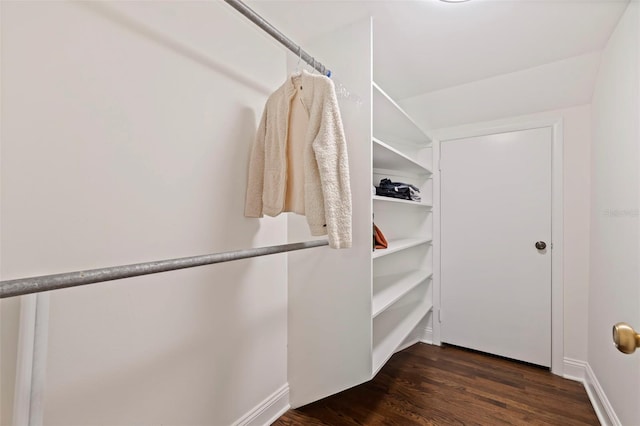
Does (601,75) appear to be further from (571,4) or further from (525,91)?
(571,4)

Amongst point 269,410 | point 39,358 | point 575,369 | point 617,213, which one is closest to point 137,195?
point 39,358

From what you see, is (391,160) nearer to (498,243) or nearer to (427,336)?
(498,243)

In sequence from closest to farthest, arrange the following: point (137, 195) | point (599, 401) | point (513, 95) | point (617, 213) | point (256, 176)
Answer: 1. point (137, 195)
2. point (256, 176)
3. point (617, 213)
4. point (599, 401)
5. point (513, 95)

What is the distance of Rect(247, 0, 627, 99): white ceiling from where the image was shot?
1.34m

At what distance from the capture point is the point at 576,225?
6.73 ft

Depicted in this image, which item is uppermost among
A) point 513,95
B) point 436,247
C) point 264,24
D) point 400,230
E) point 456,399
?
point 513,95

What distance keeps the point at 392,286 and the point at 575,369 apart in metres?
1.47

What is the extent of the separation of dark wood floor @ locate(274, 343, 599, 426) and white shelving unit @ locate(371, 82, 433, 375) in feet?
0.95

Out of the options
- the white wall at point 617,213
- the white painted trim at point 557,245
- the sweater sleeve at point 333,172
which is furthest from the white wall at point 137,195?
the white painted trim at point 557,245

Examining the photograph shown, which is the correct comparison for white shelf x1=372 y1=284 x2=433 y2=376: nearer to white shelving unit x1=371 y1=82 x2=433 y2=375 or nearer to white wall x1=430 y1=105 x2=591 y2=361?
white shelving unit x1=371 y1=82 x2=433 y2=375

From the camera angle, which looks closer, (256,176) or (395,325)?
(256,176)

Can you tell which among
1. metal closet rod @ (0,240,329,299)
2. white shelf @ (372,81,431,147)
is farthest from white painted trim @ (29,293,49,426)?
white shelf @ (372,81,431,147)

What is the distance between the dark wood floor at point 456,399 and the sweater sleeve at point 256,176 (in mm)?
1231

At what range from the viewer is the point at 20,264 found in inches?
28.8
